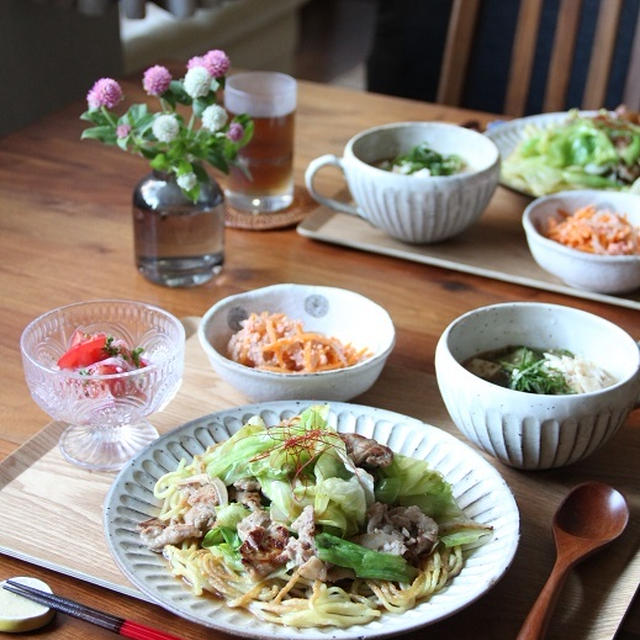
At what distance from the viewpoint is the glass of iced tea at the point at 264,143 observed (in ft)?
5.62

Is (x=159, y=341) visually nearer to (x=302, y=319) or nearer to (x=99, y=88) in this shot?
(x=302, y=319)

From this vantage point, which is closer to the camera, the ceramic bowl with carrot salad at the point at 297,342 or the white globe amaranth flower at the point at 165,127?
the ceramic bowl with carrot salad at the point at 297,342

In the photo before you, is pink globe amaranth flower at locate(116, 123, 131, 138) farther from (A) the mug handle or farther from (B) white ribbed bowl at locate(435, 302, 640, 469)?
(B) white ribbed bowl at locate(435, 302, 640, 469)

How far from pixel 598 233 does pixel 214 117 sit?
0.59 m

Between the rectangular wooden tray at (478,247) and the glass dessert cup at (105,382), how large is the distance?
0.50m

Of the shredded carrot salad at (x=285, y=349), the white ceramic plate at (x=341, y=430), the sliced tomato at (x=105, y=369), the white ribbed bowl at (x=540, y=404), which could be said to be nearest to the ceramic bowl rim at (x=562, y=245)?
the white ribbed bowl at (x=540, y=404)

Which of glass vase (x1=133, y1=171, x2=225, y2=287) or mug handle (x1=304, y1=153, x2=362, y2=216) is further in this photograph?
mug handle (x1=304, y1=153, x2=362, y2=216)

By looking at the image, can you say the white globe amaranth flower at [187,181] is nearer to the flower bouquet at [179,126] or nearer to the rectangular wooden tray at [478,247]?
the flower bouquet at [179,126]

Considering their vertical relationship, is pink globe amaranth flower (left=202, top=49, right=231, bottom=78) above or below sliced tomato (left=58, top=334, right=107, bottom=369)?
above

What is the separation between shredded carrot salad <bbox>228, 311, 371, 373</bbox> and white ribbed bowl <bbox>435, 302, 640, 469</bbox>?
156 mm

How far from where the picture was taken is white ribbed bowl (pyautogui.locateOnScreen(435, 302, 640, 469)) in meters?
1.05

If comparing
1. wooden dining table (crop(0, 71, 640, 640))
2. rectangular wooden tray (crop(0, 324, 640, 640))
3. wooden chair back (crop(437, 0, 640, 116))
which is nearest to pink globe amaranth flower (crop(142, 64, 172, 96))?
wooden dining table (crop(0, 71, 640, 640))

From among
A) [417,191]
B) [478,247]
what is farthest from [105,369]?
[478,247]

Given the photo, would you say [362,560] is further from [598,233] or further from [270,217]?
[270,217]
